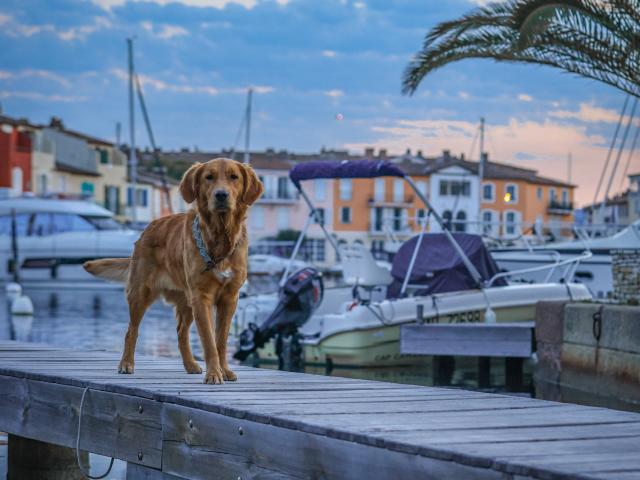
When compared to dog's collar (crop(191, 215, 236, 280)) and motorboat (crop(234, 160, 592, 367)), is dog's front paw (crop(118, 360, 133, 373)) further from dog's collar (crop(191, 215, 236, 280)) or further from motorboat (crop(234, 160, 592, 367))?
motorboat (crop(234, 160, 592, 367))

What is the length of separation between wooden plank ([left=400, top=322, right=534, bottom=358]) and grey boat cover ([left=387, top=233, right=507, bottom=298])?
2.82 metres

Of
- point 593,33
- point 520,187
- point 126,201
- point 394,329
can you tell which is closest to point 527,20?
point 593,33

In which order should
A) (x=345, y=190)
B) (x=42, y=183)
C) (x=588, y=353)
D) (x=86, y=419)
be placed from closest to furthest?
(x=86, y=419)
(x=588, y=353)
(x=42, y=183)
(x=345, y=190)

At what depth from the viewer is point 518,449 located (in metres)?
4.72

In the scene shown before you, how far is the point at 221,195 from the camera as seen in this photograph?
7.24 metres

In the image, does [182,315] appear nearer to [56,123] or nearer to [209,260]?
[209,260]

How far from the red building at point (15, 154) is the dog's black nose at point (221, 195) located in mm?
66302

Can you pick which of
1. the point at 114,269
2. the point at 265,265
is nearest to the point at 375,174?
the point at 114,269

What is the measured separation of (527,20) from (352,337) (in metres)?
6.04

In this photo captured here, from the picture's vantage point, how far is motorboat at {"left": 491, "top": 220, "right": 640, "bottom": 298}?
80.4ft

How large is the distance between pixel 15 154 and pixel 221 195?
67868 millimetres

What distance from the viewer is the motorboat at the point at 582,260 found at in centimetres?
2452

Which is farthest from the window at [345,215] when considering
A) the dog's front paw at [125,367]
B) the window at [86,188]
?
the dog's front paw at [125,367]

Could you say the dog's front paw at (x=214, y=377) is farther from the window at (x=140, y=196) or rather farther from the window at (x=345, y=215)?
the window at (x=345, y=215)
